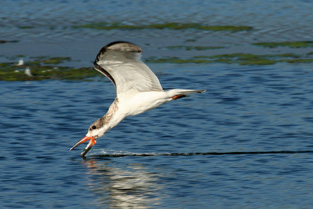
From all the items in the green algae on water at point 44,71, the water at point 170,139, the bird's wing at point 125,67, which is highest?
the bird's wing at point 125,67

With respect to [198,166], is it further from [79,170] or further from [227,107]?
[227,107]

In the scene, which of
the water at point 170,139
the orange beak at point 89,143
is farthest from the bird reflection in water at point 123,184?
the orange beak at point 89,143

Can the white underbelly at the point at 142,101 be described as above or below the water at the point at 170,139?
above

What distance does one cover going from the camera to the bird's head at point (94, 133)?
14.9 metres

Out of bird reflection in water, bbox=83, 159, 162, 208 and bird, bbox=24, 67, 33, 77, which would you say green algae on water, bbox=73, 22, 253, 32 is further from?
bird reflection in water, bbox=83, 159, 162, 208

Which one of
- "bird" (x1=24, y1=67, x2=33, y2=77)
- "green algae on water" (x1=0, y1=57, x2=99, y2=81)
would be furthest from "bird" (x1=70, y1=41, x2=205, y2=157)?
"bird" (x1=24, y1=67, x2=33, y2=77)

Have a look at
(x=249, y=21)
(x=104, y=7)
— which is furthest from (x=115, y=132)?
(x=104, y=7)

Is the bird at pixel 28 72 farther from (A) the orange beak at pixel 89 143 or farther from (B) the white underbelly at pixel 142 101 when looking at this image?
(B) the white underbelly at pixel 142 101

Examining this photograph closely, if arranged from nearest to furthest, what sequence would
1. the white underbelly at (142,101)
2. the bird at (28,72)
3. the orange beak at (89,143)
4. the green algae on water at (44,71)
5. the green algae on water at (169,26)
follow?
the white underbelly at (142,101) → the orange beak at (89,143) → the green algae on water at (44,71) → the bird at (28,72) → the green algae on water at (169,26)

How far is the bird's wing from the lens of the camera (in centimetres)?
1236

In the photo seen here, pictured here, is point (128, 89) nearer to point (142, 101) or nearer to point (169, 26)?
point (142, 101)

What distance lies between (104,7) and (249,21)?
21.6ft

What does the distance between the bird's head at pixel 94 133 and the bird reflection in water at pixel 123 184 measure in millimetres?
316

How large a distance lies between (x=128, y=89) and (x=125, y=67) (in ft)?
3.20
